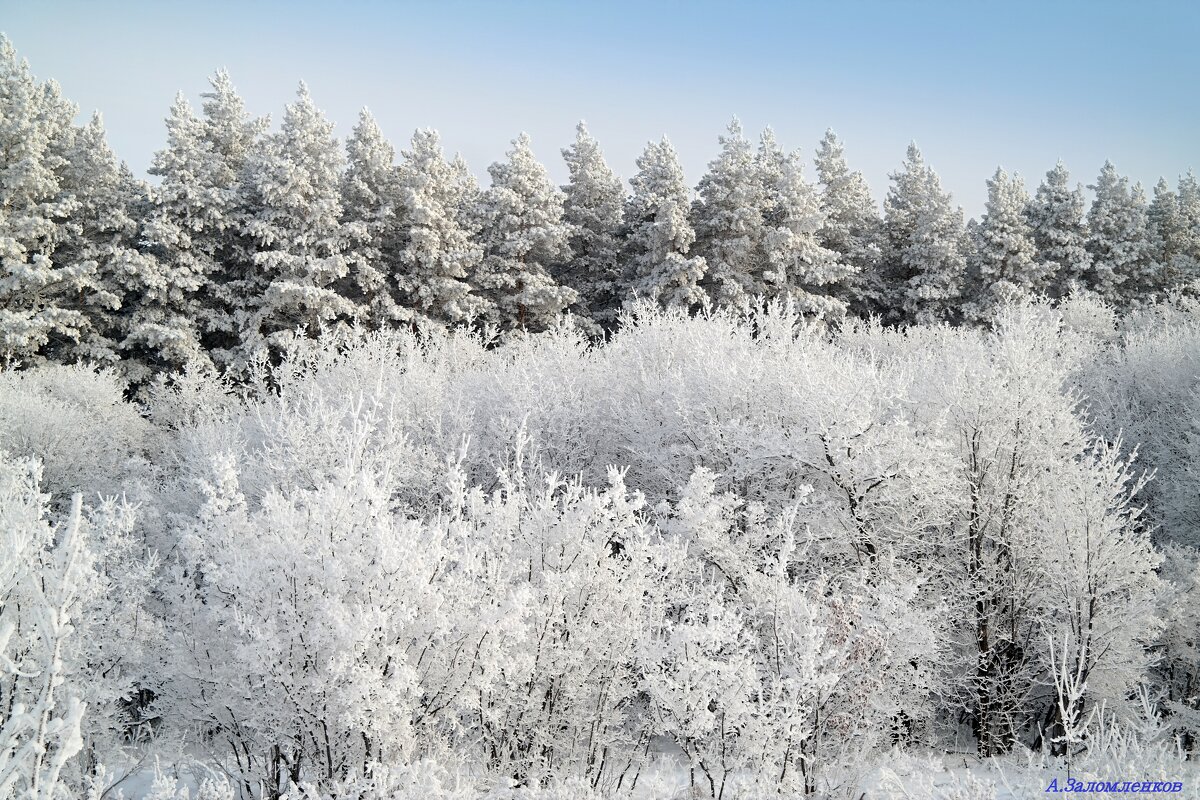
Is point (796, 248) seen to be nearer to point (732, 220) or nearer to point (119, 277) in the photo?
point (732, 220)

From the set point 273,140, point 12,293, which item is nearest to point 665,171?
point 273,140

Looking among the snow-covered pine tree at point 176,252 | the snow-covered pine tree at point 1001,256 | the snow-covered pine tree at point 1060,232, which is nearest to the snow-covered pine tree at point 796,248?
the snow-covered pine tree at point 1001,256

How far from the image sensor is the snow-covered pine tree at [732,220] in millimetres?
35438

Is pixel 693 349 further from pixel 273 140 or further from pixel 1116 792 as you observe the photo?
pixel 273 140

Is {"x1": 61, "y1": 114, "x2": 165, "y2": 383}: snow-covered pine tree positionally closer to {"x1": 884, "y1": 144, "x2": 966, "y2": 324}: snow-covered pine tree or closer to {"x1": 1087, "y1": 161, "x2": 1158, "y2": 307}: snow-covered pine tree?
{"x1": 884, "y1": 144, "x2": 966, "y2": 324}: snow-covered pine tree

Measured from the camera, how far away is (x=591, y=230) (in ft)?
126

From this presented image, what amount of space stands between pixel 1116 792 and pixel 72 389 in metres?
29.5

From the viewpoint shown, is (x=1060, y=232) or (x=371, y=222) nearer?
(x=371, y=222)

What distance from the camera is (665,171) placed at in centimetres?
3650

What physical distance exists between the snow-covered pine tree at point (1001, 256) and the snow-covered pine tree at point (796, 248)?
732 centimetres

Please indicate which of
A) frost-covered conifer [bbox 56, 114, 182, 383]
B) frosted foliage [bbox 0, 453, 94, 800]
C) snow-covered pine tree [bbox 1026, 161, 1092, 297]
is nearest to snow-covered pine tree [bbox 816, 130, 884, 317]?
snow-covered pine tree [bbox 1026, 161, 1092, 297]

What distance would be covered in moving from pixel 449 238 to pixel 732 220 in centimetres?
1357

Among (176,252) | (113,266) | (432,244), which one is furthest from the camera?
(432,244)

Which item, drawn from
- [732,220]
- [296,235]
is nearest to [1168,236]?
[732,220]
